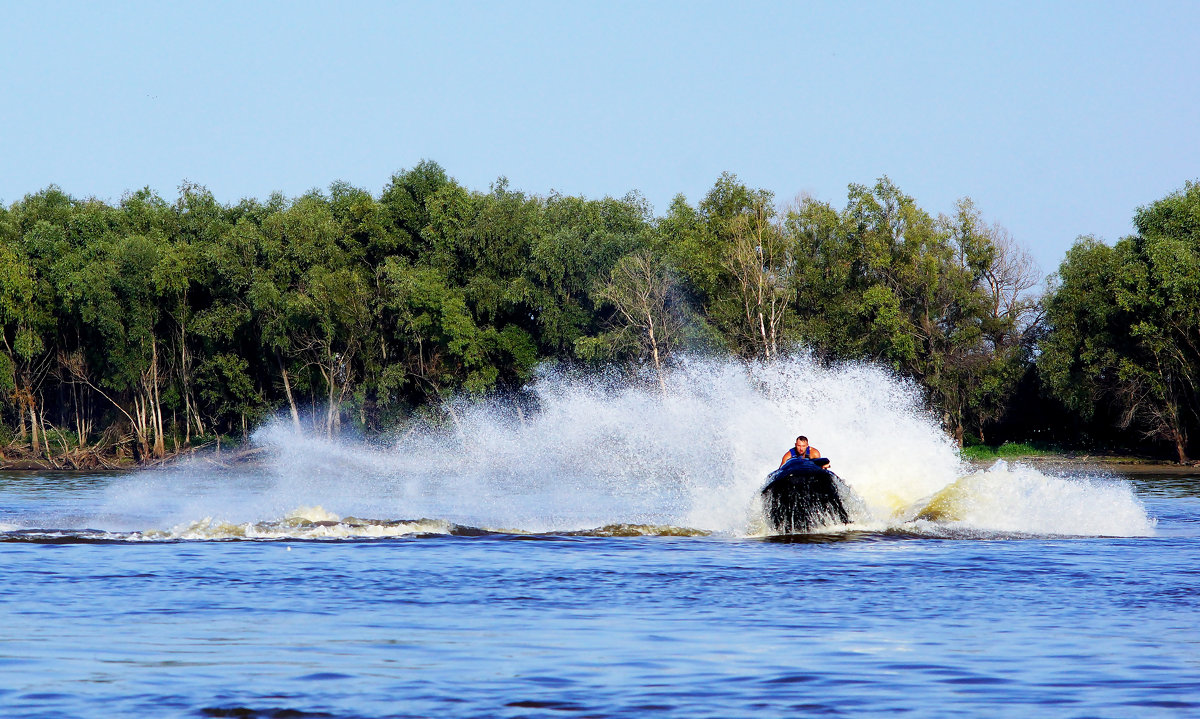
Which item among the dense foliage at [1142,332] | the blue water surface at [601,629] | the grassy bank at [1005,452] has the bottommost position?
the grassy bank at [1005,452]

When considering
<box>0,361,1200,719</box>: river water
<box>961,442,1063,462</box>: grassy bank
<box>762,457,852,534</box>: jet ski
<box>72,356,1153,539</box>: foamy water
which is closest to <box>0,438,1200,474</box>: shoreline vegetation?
<box>961,442,1063,462</box>: grassy bank

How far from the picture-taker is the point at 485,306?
67562 mm

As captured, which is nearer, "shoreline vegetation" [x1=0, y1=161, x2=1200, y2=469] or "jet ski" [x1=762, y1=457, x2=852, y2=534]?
"jet ski" [x1=762, y1=457, x2=852, y2=534]

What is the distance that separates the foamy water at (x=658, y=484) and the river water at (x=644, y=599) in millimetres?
115

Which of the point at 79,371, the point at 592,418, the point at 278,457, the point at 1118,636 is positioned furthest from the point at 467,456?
the point at 1118,636

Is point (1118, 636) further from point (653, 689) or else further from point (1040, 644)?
point (653, 689)

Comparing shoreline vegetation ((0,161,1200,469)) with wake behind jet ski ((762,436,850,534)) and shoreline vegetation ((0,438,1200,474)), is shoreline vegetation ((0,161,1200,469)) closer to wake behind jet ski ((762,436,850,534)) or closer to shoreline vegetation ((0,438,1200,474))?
shoreline vegetation ((0,438,1200,474))

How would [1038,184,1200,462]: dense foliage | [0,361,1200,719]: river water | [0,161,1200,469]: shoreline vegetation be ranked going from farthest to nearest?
1. [0,161,1200,469]: shoreline vegetation
2. [1038,184,1200,462]: dense foliage
3. [0,361,1200,719]: river water

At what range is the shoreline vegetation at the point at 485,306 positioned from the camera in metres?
63.9

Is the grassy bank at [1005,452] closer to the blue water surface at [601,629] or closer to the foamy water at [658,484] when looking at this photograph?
the foamy water at [658,484]

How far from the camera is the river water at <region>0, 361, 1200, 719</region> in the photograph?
10.2 metres

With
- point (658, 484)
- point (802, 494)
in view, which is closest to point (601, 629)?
point (802, 494)

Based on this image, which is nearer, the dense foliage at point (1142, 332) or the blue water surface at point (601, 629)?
the blue water surface at point (601, 629)

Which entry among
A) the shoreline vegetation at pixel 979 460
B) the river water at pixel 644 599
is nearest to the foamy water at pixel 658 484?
the river water at pixel 644 599
